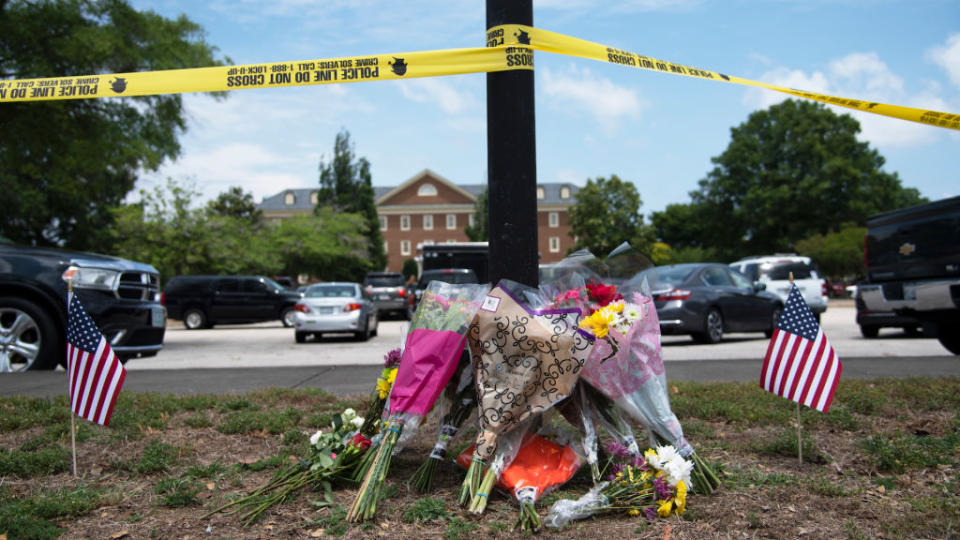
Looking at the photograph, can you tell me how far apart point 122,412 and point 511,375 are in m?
3.54

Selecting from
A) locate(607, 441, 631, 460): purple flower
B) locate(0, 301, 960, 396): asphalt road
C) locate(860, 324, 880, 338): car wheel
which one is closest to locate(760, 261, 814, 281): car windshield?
locate(0, 301, 960, 396): asphalt road

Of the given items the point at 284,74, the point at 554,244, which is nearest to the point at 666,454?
the point at 284,74

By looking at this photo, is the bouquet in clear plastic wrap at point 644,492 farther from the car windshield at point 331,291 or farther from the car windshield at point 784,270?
the car windshield at point 784,270

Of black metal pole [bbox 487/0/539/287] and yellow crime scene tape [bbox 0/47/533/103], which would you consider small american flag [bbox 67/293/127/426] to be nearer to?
yellow crime scene tape [bbox 0/47/533/103]

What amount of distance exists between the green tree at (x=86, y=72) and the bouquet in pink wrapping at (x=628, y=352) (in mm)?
13504

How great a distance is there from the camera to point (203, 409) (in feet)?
18.7

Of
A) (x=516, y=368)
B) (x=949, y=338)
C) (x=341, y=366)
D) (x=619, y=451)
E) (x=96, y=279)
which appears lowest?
(x=341, y=366)

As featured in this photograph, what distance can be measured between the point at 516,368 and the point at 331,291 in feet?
47.5

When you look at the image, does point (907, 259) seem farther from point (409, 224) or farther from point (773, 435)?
point (409, 224)

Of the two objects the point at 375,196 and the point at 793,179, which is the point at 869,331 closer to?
Answer: the point at 793,179

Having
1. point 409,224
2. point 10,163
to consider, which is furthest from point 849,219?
point 10,163

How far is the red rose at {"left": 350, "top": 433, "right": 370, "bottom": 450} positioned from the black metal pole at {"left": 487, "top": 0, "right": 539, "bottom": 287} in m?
1.12

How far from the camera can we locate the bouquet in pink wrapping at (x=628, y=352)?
3520 millimetres

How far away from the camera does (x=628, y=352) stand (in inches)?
141
